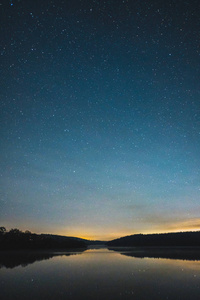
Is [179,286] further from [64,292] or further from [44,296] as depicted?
[44,296]

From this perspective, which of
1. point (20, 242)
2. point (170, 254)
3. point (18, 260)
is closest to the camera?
point (18, 260)

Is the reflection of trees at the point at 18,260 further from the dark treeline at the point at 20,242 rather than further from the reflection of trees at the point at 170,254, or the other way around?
the dark treeline at the point at 20,242

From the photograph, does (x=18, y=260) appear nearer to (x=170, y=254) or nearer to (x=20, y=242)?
(x=170, y=254)

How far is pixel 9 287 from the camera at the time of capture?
1511 centimetres

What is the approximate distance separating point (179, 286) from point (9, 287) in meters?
11.7

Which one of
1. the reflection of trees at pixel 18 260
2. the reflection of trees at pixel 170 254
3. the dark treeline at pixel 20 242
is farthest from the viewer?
the dark treeline at pixel 20 242

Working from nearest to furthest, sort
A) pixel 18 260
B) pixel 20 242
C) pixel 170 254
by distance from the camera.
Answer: pixel 18 260 < pixel 170 254 < pixel 20 242

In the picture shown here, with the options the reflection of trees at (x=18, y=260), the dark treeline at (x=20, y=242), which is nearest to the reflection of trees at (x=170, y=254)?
the reflection of trees at (x=18, y=260)

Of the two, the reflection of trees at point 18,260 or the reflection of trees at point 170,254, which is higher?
the reflection of trees at point 18,260

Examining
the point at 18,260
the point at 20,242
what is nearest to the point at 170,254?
the point at 18,260

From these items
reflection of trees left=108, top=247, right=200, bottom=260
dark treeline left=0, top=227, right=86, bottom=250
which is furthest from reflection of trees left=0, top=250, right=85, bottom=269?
dark treeline left=0, top=227, right=86, bottom=250

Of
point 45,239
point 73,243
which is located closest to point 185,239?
point 73,243

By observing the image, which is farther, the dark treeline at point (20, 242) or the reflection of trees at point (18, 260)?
the dark treeline at point (20, 242)

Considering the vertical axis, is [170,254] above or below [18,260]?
below
